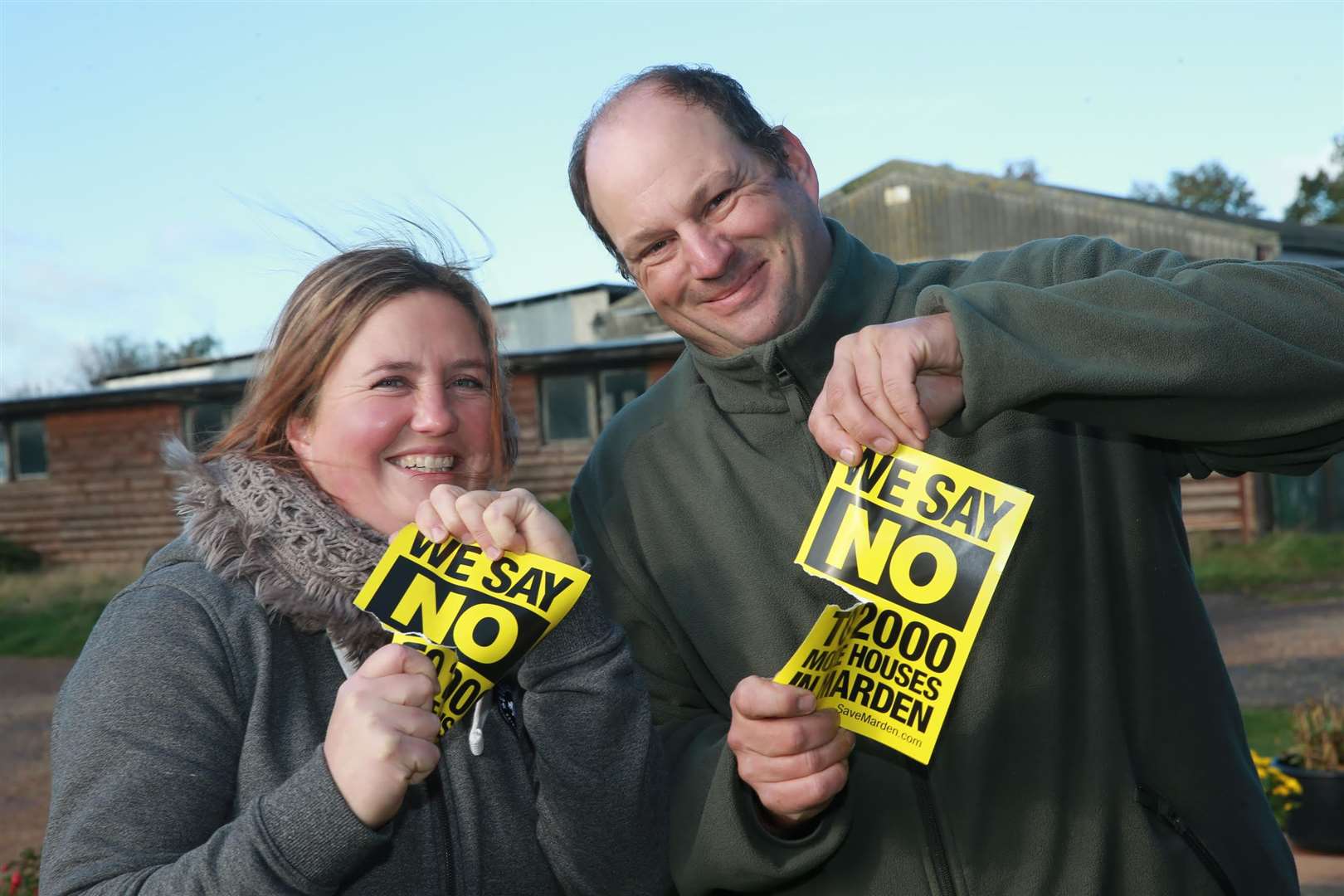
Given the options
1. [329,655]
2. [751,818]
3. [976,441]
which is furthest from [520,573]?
[976,441]

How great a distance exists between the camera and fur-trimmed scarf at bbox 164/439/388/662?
7.18 ft

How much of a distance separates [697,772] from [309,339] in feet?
3.66

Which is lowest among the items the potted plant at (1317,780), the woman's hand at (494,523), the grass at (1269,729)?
the grass at (1269,729)

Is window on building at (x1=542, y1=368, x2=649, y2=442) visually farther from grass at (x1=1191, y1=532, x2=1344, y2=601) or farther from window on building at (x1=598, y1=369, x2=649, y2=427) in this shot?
grass at (x1=1191, y1=532, x2=1344, y2=601)

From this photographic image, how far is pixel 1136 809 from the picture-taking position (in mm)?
2186

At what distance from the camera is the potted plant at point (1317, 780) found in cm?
570

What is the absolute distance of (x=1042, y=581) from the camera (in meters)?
2.26

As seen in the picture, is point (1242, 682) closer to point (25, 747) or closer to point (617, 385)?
point (25, 747)

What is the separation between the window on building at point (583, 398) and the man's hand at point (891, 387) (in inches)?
619

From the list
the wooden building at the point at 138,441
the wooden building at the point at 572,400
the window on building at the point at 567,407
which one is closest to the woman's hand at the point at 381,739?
the wooden building at the point at 572,400

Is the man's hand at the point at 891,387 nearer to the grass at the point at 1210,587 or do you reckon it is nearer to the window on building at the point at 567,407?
the grass at the point at 1210,587

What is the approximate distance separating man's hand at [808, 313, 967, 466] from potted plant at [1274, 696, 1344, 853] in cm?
482

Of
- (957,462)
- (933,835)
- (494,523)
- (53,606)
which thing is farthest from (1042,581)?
(53,606)

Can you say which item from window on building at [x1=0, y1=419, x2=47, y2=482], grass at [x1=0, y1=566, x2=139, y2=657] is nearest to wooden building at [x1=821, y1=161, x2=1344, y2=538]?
grass at [x1=0, y1=566, x2=139, y2=657]
